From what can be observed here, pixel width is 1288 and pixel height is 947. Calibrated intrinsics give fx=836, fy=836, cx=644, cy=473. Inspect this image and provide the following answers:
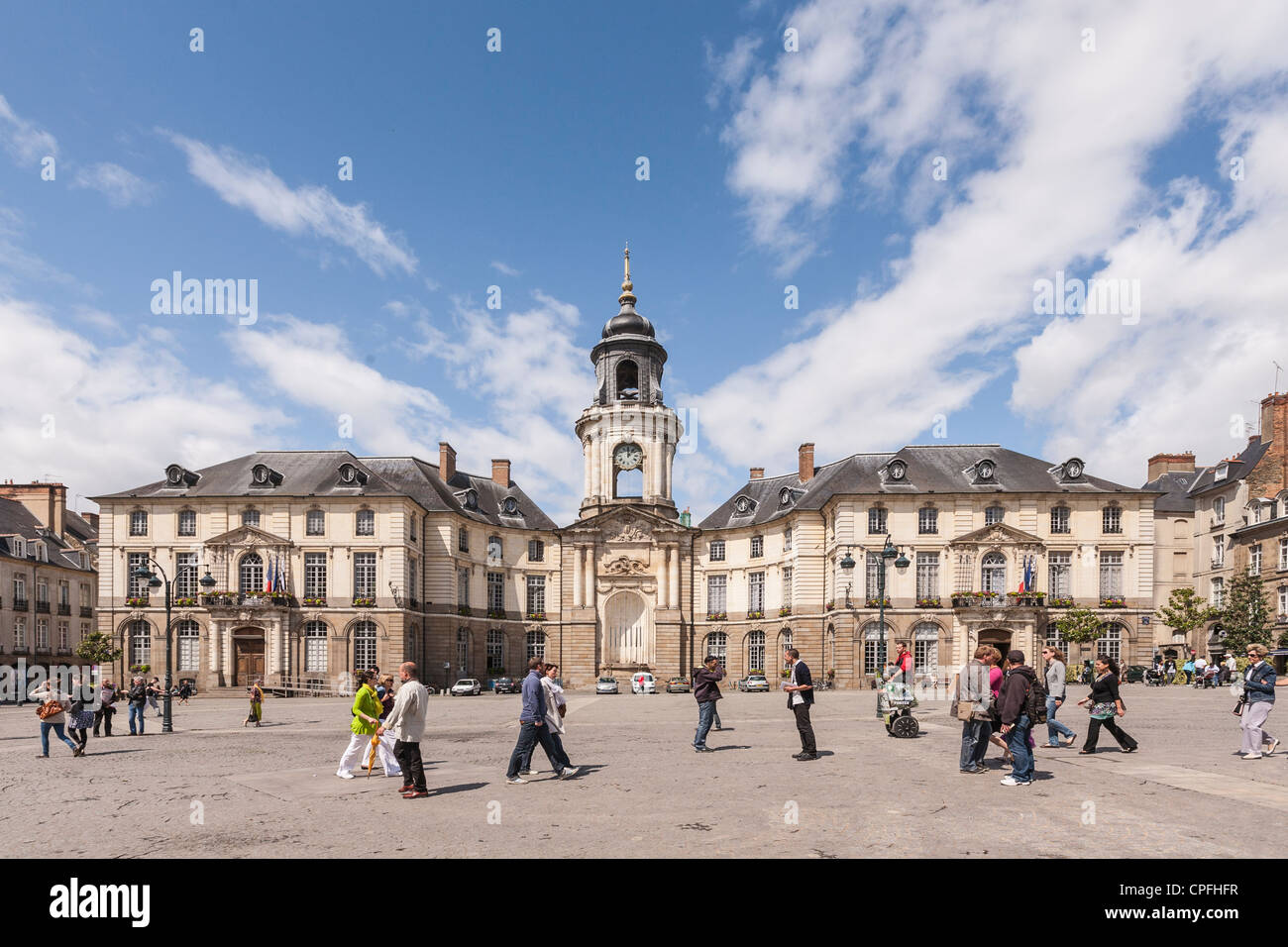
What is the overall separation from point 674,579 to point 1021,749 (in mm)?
44620

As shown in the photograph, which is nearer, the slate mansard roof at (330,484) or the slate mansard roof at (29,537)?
the slate mansard roof at (330,484)

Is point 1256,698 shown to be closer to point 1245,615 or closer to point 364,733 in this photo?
point 364,733

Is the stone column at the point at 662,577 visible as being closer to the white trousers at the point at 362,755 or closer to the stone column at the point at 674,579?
the stone column at the point at 674,579

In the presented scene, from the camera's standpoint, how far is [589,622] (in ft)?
180

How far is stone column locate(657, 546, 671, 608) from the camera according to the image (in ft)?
182

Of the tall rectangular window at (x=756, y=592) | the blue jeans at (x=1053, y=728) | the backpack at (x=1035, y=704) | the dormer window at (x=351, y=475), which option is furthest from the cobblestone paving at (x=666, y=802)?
the tall rectangular window at (x=756, y=592)

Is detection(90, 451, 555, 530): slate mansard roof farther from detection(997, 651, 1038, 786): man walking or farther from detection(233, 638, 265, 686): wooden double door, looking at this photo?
detection(997, 651, 1038, 786): man walking

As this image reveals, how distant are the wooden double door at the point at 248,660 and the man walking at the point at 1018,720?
144ft

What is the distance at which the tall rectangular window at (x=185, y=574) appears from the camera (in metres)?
47.9

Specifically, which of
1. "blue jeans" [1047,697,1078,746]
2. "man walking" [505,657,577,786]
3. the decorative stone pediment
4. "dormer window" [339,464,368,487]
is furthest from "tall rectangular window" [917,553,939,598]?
"man walking" [505,657,577,786]
